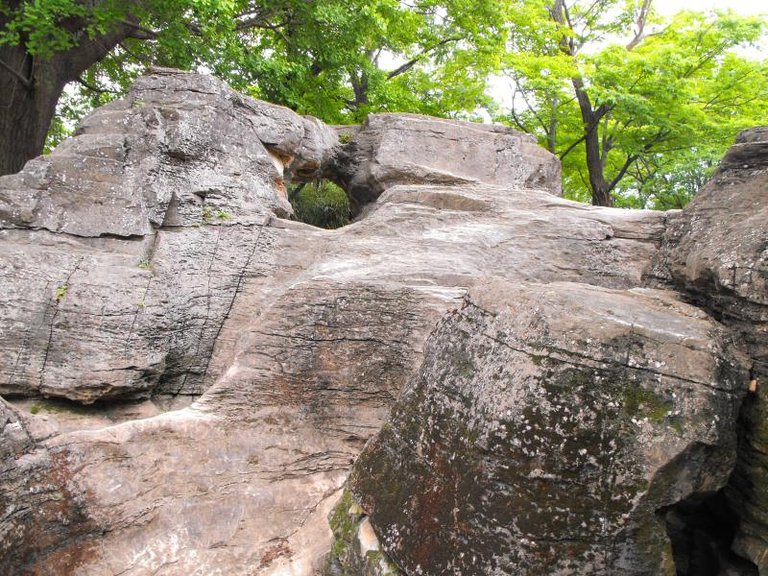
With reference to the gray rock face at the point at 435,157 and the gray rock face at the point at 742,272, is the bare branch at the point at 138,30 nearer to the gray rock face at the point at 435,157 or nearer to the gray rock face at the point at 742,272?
the gray rock face at the point at 435,157

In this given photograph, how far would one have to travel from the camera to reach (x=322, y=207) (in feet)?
52.8

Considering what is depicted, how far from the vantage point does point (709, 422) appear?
3854 mm

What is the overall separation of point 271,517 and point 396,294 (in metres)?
2.54

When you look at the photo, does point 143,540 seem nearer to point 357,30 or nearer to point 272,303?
point 272,303

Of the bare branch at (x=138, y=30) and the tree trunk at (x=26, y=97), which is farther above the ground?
the bare branch at (x=138, y=30)

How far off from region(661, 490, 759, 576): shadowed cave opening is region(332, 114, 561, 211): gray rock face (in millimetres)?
6718

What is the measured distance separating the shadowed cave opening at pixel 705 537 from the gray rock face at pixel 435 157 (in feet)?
22.0

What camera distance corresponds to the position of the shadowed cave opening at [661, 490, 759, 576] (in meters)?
4.39

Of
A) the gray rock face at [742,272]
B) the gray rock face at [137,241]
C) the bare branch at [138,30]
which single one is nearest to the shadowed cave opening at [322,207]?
the bare branch at [138,30]

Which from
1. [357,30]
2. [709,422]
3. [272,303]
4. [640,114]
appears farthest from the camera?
[640,114]

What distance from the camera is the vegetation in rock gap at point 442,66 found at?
12.1 metres

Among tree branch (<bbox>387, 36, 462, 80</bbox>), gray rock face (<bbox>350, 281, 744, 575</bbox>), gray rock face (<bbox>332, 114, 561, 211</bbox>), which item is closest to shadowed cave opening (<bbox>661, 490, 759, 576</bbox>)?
gray rock face (<bbox>350, 281, 744, 575</bbox>)

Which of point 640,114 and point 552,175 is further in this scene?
point 640,114

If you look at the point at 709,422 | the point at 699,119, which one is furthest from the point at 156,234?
the point at 699,119
